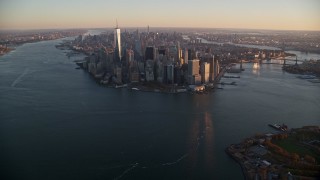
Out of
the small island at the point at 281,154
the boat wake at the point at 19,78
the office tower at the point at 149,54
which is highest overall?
the office tower at the point at 149,54

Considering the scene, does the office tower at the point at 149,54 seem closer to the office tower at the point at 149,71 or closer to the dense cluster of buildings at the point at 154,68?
the dense cluster of buildings at the point at 154,68

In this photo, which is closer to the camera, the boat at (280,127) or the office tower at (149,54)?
the boat at (280,127)

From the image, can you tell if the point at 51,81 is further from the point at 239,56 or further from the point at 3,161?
the point at 239,56

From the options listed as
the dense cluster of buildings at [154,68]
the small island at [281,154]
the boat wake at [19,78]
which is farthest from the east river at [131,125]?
the dense cluster of buildings at [154,68]

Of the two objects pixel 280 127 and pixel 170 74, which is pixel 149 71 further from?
pixel 280 127

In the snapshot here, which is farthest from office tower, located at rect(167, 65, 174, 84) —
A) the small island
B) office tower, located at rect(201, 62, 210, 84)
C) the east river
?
the small island

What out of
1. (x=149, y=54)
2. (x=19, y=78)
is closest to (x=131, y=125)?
(x=19, y=78)
